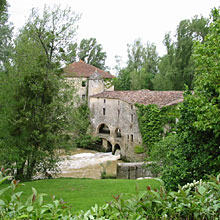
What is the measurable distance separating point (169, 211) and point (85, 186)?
35.2 ft

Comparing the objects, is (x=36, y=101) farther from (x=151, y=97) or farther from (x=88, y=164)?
(x=151, y=97)

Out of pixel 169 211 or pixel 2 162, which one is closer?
pixel 169 211

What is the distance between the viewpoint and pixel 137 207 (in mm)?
2938

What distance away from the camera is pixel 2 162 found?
13.6m

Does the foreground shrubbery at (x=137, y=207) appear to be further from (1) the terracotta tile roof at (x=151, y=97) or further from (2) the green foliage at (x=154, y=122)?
(1) the terracotta tile roof at (x=151, y=97)

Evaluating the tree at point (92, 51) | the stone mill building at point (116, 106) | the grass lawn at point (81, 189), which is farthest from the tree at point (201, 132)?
the tree at point (92, 51)

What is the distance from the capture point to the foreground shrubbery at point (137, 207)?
9.02 feet

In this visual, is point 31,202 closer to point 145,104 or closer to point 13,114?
point 13,114

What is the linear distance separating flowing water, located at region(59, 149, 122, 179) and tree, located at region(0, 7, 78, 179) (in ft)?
14.9

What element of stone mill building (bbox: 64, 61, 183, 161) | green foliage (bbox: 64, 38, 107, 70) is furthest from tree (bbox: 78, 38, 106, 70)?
stone mill building (bbox: 64, 61, 183, 161)

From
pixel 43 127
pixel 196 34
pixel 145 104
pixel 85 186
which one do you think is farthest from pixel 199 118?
pixel 196 34

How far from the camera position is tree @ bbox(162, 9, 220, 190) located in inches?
333

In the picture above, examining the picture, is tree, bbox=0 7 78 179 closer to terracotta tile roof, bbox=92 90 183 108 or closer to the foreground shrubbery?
the foreground shrubbery

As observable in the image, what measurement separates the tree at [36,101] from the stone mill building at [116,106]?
880 cm
